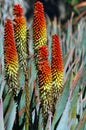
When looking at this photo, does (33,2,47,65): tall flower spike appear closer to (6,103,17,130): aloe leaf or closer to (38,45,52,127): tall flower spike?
(38,45,52,127): tall flower spike

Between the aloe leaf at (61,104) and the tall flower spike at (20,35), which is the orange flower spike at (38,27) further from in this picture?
the aloe leaf at (61,104)

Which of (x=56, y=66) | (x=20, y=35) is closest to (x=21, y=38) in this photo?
(x=20, y=35)

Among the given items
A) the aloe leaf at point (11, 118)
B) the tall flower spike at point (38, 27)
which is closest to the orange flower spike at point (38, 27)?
the tall flower spike at point (38, 27)

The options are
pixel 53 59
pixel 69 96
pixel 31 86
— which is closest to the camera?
pixel 53 59

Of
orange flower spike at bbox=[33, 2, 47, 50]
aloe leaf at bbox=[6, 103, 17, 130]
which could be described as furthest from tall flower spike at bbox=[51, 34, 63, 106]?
aloe leaf at bbox=[6, 103, 17, 130]

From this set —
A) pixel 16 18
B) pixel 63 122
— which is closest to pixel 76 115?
pixel 63 122

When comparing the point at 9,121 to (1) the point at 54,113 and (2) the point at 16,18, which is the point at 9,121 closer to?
(1) the point at 54,113
